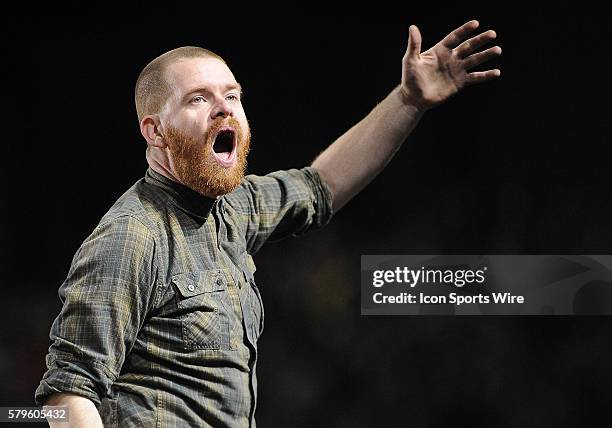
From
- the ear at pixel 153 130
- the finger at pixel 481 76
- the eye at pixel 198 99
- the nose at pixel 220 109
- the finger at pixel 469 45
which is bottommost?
the ear at pixel 153 130

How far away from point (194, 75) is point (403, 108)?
0.43 meters

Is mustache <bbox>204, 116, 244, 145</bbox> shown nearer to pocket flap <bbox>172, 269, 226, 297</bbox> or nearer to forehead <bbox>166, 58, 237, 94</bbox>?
forehead <bbox>166, 58, 237, 94</bbox>

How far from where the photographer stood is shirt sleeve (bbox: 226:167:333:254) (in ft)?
5.20

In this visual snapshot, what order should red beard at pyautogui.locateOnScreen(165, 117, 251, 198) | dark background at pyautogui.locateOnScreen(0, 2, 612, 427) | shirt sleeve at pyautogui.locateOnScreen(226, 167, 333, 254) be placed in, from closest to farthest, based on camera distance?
1. red beard at pyautogui.locateOnScreen(165, 117, 251, 198)
2. shirt sleeve at pyautogui.locateOnScreen(226, 167, 333, 254)
3. dark background at pyautogui.locateOnScreen(0, 2, 612, 427)

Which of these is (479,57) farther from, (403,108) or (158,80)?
(158,80)

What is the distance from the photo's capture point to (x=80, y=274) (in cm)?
128

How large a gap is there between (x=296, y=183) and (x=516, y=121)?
40.2 inches

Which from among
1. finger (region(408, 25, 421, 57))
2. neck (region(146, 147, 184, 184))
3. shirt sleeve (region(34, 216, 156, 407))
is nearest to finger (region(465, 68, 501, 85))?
finger (region(408, 25, 421, 57))

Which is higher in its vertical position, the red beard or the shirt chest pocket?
the red beard

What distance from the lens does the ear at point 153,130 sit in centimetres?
146

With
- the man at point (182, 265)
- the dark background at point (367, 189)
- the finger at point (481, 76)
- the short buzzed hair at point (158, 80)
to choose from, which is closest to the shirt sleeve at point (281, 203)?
the man at point (182, 265)

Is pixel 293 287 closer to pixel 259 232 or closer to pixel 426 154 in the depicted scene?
pixel 426 154

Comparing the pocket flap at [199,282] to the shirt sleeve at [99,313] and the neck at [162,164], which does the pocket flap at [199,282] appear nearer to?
the shirt sleeve at [99,313]

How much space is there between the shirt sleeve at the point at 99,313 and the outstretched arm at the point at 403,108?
494mm
